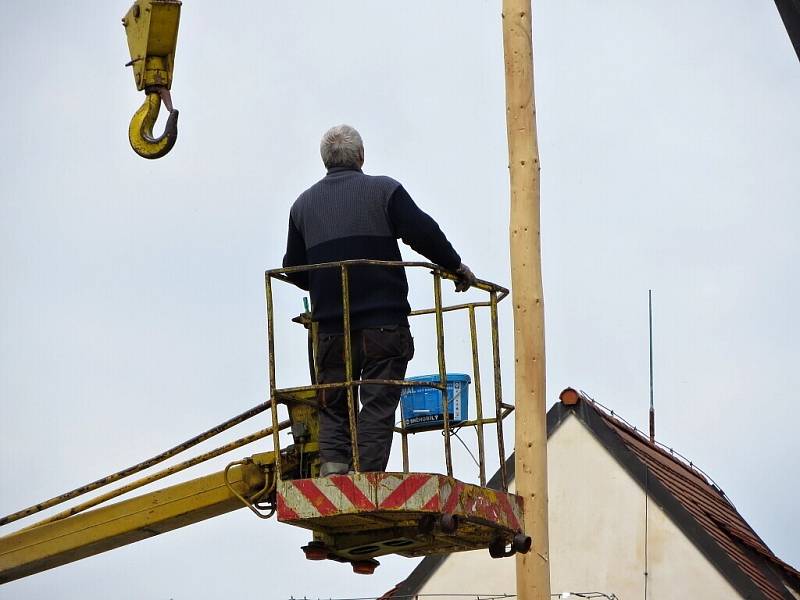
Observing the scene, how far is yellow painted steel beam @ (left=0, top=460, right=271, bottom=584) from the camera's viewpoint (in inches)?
391

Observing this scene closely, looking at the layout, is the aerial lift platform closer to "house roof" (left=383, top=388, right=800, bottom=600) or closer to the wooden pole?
the wooden pole

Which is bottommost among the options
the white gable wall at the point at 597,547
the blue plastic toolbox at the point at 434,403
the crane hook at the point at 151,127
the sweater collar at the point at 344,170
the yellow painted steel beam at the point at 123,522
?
the white gable wall at the point at 597,547

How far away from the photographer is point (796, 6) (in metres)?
8.03

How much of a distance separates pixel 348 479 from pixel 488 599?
6.92 meters

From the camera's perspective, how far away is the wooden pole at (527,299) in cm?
1215

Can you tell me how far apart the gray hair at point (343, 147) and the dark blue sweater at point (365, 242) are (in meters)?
0.08

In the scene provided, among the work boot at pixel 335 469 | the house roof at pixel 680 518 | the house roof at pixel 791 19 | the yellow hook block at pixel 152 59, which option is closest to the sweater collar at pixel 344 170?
the yellow hook block at pixel 152 59

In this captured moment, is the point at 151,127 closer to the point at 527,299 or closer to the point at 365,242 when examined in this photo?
the point at 365,242

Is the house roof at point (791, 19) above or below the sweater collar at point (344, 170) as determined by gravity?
above

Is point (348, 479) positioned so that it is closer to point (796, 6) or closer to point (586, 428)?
point (796, 6)

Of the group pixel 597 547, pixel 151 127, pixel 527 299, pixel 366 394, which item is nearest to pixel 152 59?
pixel 151 127

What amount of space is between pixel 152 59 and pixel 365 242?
2028 millimetres

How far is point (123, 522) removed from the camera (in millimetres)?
10102

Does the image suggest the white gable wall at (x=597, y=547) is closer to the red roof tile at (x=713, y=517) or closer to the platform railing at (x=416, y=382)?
the red roof tile at (x=713, y=517)
